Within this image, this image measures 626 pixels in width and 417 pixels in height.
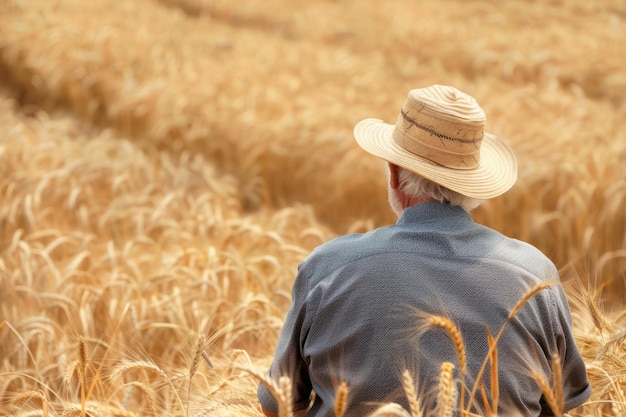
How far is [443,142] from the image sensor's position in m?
1.65

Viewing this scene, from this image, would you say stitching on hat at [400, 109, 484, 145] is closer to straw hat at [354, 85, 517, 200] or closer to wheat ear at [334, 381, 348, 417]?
straw hat at [354, 85, 517, 200]

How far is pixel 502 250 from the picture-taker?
1.54 m

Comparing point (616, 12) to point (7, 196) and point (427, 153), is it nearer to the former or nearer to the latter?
point (7, 196)

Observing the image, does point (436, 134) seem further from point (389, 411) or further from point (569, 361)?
point (389, 411)

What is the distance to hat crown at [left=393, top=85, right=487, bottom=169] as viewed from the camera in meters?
1.64

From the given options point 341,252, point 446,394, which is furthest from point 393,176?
point 446,394

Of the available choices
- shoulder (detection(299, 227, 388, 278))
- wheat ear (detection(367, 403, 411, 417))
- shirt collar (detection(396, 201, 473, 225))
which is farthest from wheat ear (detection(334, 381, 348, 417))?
shirt collar (detection(396, 201, 473, 225))

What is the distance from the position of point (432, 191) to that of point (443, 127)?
0.15 metres

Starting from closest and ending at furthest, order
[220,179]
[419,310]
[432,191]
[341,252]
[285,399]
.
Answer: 1. [285,399]
2. [419,310]
3. [341,252]
4. [432,191]
5. [220,179]

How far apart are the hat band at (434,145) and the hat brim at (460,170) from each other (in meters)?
0.01

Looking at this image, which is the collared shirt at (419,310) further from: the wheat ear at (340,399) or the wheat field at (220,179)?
the wheat ear at (340,399)

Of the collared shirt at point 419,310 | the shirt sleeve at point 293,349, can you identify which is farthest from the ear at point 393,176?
the shirt sleeve at point 293,349

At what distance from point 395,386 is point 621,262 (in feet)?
9.15

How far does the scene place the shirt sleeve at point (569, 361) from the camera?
1.58 meters
